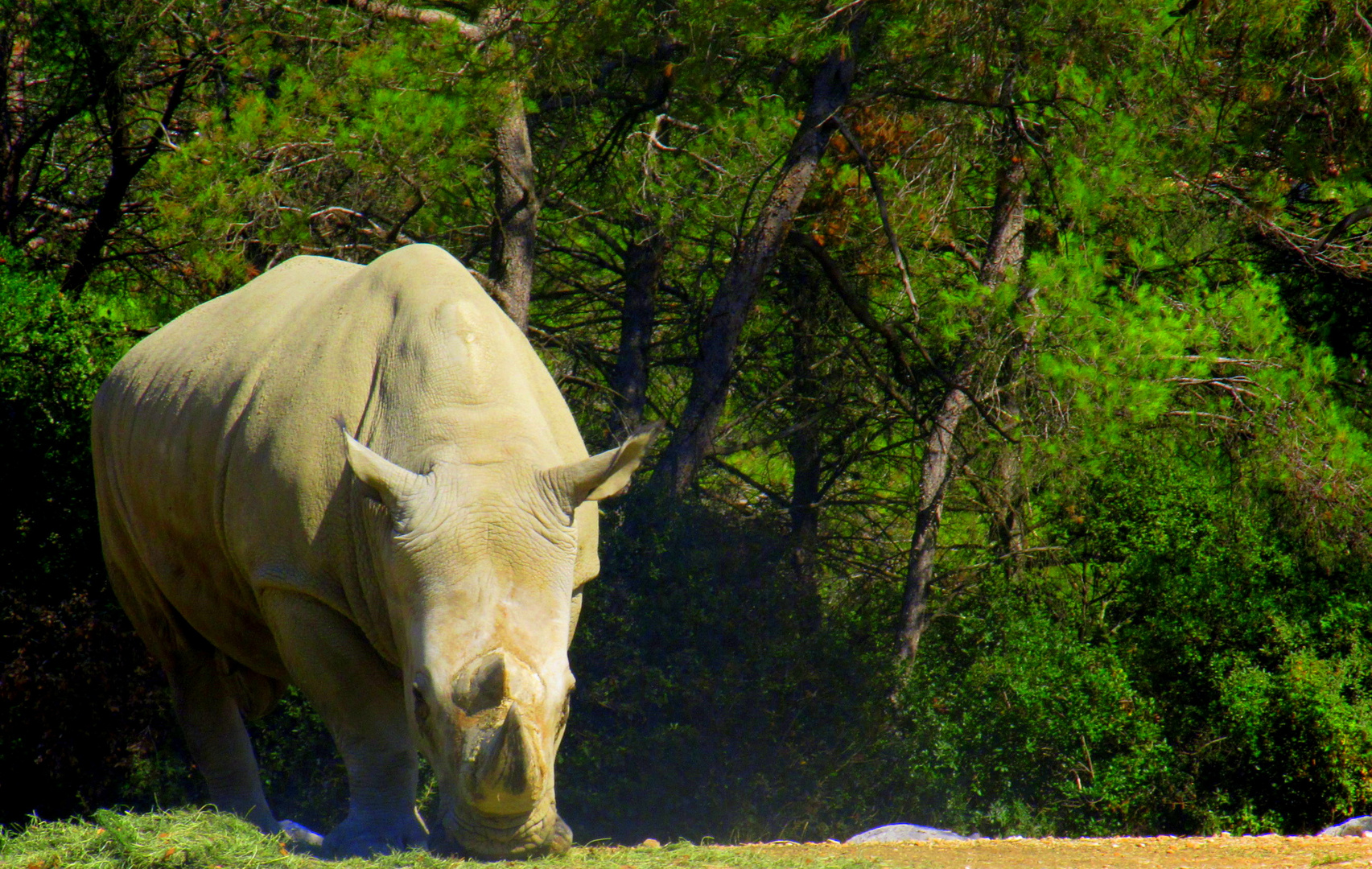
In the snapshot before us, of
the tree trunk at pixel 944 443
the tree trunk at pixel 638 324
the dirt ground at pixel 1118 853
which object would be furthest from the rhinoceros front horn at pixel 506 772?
the tree trunk at pixel 638 324

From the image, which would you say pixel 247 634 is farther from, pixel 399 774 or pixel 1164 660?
pixel 1164 660

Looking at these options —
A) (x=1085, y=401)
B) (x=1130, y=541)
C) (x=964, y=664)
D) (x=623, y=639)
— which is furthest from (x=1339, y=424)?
(x=623, y=639)

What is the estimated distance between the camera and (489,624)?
3.59m

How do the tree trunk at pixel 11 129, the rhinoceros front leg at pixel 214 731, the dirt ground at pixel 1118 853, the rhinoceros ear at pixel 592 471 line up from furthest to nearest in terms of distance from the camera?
the tree trunk at pixel 11 129 < the rhinoceros front leg at pixel 214 731 < the dirt ground at pixel 1118 853 < the rhinoceros ear at pixel 592 471

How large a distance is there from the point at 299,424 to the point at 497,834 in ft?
5.55

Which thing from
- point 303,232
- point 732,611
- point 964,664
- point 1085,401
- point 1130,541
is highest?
point 303,232

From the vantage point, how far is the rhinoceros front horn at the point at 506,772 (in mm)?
3320

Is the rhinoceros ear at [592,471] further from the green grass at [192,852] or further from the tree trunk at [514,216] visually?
the tree trunk at [514,216]

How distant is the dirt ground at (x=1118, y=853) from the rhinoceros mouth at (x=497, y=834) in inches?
50.3

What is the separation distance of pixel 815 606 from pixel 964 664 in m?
2.33

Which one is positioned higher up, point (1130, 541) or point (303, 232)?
point (303, 232)

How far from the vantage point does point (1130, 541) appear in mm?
10531

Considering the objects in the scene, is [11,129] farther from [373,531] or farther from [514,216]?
[373,531]

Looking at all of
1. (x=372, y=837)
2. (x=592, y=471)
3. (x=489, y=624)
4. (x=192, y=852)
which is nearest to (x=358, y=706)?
Answer: (x=372, y=837)
